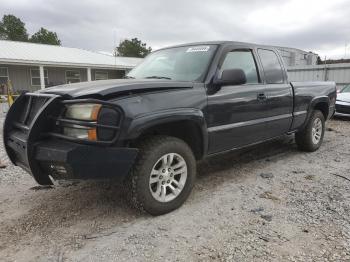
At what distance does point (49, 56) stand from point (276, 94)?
20.6m

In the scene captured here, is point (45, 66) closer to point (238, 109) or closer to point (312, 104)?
point (312, 104)

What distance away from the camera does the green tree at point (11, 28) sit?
52906 mm

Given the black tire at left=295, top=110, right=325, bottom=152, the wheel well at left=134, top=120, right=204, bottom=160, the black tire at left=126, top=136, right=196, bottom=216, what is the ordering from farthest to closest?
the black tire at left=295, top=110, right=325, bottom=152, the wheel well at left=134, top=120, right=204, bottom=160, the black tire at left=126, top=136, right=196, bottom=216

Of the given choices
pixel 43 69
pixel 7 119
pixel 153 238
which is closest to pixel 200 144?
pixel 153 238

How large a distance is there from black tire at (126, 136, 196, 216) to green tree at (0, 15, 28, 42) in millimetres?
57509

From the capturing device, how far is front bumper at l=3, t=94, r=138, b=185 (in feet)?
9.07

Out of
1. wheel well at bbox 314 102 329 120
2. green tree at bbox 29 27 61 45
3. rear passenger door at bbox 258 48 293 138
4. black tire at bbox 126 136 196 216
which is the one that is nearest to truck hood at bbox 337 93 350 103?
wheel well at bbox 314 102 329 120

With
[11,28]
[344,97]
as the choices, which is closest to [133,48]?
[11,28]

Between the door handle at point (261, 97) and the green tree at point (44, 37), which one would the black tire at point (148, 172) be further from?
the green tree at point (44, 37)

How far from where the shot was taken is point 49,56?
22156 millimetres

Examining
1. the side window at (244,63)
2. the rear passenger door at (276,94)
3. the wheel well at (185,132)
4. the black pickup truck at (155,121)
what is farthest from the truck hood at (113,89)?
the rear passenger door at (276,94)

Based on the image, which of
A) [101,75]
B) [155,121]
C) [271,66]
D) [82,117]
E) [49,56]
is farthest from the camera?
[101,75]

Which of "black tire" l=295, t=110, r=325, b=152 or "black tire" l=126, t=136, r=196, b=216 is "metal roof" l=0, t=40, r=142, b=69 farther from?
"black tire" l=126, t=136, r=196, b=216

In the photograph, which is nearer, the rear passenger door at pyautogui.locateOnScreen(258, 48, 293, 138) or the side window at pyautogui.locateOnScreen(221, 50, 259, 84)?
the side window at pyautogui.locateOnScreen(221, 50, 259, 84)
